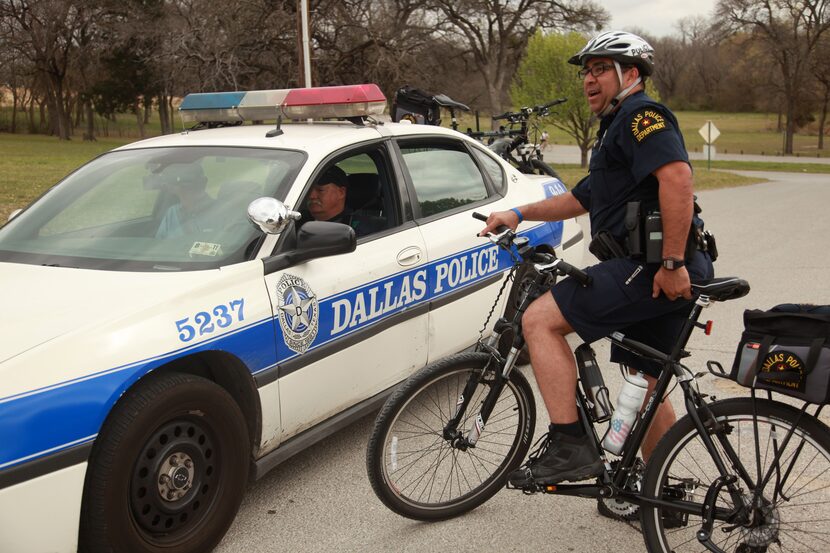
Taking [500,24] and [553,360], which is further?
[500,24]

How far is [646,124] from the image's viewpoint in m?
2.72

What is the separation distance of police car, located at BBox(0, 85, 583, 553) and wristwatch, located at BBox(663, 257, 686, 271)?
1.29 meters

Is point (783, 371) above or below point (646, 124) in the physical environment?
below

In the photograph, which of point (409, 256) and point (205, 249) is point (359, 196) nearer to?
point (409, 256)

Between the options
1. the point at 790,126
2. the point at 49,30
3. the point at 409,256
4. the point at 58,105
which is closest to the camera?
the point at 409,256

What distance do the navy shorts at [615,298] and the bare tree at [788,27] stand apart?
49518 millimetres

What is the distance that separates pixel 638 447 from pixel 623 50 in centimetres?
144

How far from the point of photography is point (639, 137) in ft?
8.93

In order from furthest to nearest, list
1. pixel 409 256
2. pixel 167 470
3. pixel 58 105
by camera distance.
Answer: pixel 58 105, pixel 409 256, pixel 167 470

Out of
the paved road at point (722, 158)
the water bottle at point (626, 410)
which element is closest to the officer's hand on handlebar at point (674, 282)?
the water bottle at point (626, 410)

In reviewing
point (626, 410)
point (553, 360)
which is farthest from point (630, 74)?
point (626, 410)

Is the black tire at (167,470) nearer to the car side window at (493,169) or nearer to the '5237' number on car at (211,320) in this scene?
the '5237' number on car at (211,320)

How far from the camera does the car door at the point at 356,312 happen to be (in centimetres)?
330

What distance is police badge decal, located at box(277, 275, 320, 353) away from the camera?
10.6 ft
